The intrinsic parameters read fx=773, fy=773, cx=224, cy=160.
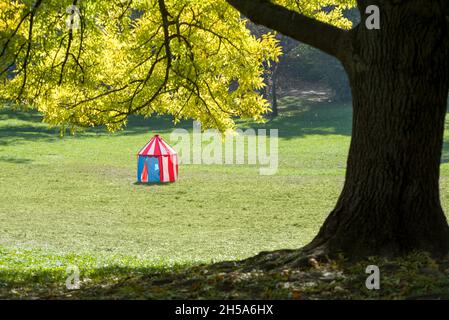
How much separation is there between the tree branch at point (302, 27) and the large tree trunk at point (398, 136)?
27 centimetres

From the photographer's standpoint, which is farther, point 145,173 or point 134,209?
point 145,173

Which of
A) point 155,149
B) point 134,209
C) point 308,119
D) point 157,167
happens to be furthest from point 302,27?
point 308,119

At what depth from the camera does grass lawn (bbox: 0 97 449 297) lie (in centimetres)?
1177

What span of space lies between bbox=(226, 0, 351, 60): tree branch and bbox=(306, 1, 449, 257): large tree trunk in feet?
0.90

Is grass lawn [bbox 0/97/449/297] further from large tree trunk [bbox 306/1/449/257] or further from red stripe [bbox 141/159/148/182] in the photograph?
large tree trunk [bbox 306/1/449/257]

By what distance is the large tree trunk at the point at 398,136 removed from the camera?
744 cm

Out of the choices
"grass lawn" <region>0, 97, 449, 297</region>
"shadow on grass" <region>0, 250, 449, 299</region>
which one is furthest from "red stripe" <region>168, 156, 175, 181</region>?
"shadow on grass" <region>0, 250, 449, 299</region>

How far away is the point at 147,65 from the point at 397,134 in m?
7.13

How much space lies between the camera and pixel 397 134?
295 inches

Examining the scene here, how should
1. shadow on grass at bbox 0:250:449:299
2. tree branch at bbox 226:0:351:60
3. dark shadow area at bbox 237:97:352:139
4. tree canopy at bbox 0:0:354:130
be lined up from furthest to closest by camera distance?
1. dark shadow area at bbox 237:97:352:139
2. tree canopy at bbox 0:0:354:130
3. tree branch at bbox 226:0:351:60
4. shadow on grass at bbox 0:250:449:299

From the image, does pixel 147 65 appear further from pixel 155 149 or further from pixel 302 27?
pixel 155 149

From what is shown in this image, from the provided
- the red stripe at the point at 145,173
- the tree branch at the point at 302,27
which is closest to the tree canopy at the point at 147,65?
the tree branch at the point at 302,27

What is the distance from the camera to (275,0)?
12.3 m
